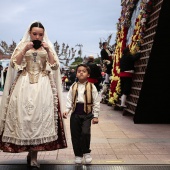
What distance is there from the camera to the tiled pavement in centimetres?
464

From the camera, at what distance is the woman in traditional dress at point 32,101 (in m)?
3.99

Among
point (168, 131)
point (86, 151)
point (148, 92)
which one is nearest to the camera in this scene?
point (86, 151)

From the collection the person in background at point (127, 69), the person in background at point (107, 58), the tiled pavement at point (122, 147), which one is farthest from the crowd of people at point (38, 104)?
the person in background at point (107, 58)

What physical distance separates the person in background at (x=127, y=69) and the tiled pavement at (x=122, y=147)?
5.35 feet

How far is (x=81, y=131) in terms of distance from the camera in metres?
4.49

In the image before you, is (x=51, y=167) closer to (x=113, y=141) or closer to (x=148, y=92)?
(x=113, y=141)

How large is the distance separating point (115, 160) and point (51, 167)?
0.88 m

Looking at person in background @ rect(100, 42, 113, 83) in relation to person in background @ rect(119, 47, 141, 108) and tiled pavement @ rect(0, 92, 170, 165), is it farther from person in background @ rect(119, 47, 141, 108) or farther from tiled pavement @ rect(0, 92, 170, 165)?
tiled pavement @ rect(0, 92, 170, 165)

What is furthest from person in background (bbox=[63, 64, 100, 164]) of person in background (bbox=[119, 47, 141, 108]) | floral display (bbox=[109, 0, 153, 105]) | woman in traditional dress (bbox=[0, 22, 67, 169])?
floral display (bbox=[109, 0, 153, 105])

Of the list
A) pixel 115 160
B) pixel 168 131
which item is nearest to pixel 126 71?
pixel 168 131

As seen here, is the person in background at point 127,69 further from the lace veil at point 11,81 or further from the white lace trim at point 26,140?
the white lace trim at point 26,140

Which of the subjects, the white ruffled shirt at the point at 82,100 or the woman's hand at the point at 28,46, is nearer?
the woman's hand at the point at 28,46

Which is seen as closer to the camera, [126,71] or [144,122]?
[144,122]

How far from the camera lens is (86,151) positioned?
440cm
